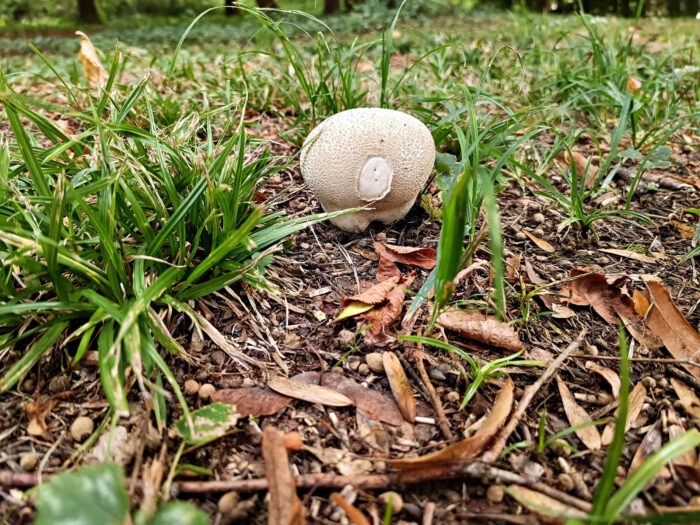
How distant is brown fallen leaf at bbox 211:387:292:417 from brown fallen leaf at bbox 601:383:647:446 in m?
0.76

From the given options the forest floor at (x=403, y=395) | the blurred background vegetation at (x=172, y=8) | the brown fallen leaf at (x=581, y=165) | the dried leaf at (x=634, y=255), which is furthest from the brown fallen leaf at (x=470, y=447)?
the blurred background vegetation at (x=172, y=8)

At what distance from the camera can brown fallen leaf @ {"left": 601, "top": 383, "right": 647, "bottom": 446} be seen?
1.14 m

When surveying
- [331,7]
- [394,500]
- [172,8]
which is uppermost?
[172,8]

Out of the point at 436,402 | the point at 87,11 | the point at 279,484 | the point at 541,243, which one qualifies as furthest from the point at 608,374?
the point at 87,11

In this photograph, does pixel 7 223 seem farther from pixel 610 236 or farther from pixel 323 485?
pixel 610 236

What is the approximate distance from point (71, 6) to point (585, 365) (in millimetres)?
16555

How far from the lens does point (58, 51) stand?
6652 millimetres

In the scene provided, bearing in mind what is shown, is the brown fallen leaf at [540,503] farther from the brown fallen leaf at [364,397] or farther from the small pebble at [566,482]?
the brown fallen leaf at [364,397]

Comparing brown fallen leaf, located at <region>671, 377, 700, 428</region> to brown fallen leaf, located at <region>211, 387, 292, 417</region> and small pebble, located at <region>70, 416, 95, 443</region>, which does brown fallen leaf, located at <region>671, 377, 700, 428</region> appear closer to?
brown fallen leaf, located at <region>211, 387, 292, 417</region>

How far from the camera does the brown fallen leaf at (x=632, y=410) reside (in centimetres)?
114

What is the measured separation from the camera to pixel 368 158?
1.55 metres

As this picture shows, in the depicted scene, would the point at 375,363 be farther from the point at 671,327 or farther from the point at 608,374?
the point at 671,327

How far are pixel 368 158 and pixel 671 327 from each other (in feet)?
3.31

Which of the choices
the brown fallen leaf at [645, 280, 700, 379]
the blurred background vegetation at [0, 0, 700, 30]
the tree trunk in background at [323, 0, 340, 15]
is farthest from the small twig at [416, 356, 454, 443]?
the tree trunk in background at [323, 0, 340, 15]
